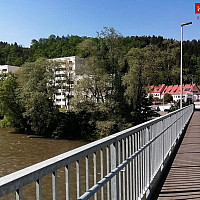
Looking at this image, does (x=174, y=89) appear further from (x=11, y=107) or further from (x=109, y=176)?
(x=109, y=176)

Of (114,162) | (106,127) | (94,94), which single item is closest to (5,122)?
(94,94)

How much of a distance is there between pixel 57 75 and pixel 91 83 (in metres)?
7.30

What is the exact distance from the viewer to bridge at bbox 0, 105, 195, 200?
5.04 ft

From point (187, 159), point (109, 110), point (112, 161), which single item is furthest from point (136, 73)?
point (112, 161)

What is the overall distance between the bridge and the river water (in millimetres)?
14022

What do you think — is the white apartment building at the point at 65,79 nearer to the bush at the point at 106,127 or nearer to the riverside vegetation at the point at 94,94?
the riverside vegetation at the point at 94,94

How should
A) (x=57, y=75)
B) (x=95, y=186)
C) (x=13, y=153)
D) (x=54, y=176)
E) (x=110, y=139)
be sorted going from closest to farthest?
1. (x=54, y=176)
2. (x=95, y=186)
3. (x=110, y=139)
4. (x=13, y=153)
5. (x=57, y=75)

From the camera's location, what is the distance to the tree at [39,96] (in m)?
36.0

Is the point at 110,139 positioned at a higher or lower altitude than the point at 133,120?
higher

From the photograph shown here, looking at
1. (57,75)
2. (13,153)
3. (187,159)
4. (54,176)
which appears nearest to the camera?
(54,176)

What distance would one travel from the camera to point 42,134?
3744cm

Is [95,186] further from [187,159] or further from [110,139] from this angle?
[187,159]

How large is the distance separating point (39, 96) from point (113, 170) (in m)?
33.2

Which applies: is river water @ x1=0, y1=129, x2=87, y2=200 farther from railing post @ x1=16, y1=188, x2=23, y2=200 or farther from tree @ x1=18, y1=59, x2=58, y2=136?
railing post @ x1=16, y1=188, x2=23, y2=200
